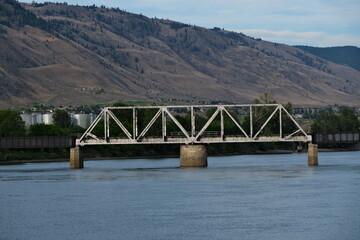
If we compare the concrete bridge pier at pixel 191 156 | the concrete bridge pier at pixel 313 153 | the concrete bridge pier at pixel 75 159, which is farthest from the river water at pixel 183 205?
the concrete bridge pier at pixel 75 159

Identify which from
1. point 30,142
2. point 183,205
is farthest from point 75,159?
point 183,205

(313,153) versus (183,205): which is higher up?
(313,153)

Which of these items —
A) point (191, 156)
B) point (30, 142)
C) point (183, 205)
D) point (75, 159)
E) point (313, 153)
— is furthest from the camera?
point (30, 142)

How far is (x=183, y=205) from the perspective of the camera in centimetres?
10619

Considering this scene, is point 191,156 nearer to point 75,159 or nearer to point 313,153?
point 75,159

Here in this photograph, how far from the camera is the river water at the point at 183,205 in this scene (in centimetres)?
8581

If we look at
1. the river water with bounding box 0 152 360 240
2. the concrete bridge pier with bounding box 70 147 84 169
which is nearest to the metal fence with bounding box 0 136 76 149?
the concrete bridge pier with bounding box 70 147 84 169

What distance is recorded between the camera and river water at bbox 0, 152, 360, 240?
282 feet

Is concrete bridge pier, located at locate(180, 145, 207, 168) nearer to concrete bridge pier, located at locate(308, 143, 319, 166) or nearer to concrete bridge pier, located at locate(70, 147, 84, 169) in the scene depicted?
concrete bridge pier, located at locate(70, 147, 84, 169)

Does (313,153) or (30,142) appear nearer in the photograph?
(313,153)

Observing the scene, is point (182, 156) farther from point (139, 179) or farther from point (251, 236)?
point (251, 236)

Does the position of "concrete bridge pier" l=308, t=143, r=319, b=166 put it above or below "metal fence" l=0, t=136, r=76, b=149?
below

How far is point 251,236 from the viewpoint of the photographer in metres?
82.6

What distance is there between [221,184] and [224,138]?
153ft
